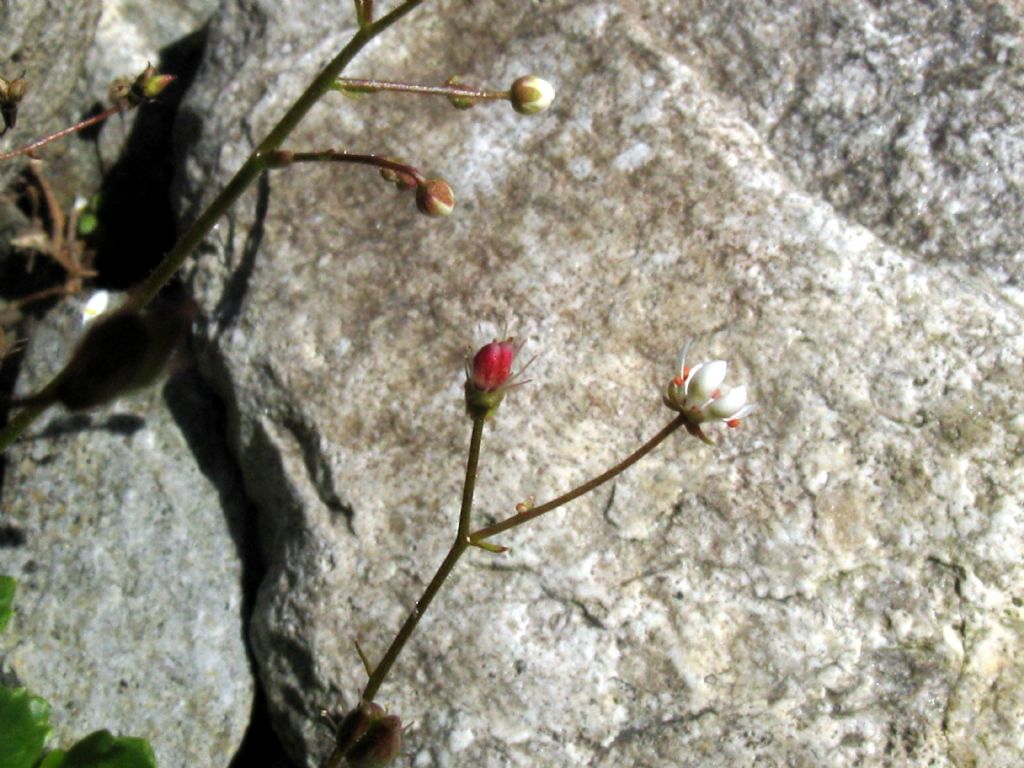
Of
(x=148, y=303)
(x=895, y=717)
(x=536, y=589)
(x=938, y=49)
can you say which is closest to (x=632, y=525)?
(x=536, y=589)

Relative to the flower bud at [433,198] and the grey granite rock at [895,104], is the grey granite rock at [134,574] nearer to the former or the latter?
the flower bud at [433,198]


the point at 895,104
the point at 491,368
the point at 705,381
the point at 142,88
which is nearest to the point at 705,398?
the point at 705,381

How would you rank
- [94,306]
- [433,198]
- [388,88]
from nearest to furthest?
[388,88] < [433,198] < [94,306]

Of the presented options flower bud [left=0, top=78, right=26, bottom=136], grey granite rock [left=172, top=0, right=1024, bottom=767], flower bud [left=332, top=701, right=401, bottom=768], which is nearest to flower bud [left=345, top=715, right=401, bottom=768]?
flower bud [left=332, top=701, right=401, bottom=768]

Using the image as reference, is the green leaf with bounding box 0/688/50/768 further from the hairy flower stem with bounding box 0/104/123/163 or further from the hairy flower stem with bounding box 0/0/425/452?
the hairy flower stem with bounding box 0/104/123/163

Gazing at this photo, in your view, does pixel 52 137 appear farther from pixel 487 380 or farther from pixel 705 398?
pixel 705 398

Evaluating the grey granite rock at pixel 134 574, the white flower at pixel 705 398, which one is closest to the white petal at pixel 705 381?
the white flower at pixel 705 398

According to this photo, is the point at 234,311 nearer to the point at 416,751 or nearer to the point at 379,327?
the point at 379,327
